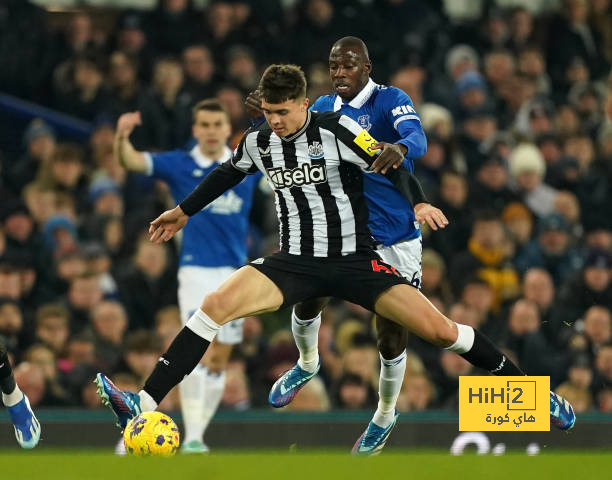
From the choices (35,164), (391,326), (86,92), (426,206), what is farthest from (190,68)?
(426,206)

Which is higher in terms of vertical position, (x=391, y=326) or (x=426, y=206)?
(x=426, y=206)

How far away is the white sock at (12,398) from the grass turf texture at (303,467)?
1.82 m

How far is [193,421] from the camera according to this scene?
9.05 meters

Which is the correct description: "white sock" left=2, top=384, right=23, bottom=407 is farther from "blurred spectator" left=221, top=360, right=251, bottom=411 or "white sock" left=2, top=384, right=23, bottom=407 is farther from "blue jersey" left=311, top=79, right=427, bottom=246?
"blurred spectator" left=221, top=360, right=251, bottom=411

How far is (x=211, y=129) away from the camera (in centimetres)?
940

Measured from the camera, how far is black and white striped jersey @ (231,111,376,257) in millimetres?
7008

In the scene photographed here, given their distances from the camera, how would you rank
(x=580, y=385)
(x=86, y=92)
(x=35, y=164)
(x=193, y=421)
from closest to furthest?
1. (x=193, y=421)
2. (x=580, y=385)
3. (x=35, y=164)
4. (x=86, y=92)

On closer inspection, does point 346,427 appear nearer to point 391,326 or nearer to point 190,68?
point 391,326

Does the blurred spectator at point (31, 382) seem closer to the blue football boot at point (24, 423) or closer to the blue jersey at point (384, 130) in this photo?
the blue football boot at point (24, 423)

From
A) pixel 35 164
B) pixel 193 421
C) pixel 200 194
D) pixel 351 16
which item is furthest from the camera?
pixel 351 16

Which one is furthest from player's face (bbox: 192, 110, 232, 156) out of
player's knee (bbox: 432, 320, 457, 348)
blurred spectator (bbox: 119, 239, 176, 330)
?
player's knee (bbox: 432, 320, 457, 348)

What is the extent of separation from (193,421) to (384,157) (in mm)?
2990

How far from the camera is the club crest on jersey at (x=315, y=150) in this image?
23.0 feet

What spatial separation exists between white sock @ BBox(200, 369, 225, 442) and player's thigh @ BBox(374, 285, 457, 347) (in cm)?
244
